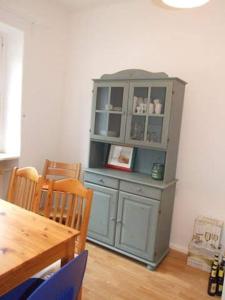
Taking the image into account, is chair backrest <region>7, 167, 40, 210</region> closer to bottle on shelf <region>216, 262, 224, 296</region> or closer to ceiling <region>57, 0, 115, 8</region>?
bottle on shelf <region>216, 262, 224, 296</region>

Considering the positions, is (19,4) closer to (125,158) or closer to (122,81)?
(122,81)

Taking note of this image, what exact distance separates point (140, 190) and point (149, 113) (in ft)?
2.42

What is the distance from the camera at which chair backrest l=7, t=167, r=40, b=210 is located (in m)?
1.87

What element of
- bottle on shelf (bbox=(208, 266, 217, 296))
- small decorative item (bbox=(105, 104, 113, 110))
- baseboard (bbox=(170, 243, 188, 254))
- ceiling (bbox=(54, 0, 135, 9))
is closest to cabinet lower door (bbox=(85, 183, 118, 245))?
baseboard (bbox=(170, 243, 188, 254))

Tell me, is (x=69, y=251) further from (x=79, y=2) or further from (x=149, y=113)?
(x=79, y=2)

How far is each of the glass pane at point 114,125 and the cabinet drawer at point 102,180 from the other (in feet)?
1.50

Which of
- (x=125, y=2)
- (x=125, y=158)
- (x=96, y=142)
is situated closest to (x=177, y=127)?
(x=125, y=158)

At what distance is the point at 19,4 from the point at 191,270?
323 cm

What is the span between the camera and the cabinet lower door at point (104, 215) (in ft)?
8.37

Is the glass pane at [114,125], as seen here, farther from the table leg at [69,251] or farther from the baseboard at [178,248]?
the table leg at [69,251]

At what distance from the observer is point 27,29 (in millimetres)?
2803

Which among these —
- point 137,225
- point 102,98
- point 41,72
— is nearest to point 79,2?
point 41,72

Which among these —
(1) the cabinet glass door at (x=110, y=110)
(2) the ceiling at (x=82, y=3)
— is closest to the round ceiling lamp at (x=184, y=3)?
(1) the cabinet glass door at (x=110, y=110)

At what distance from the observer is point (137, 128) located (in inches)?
99.4
